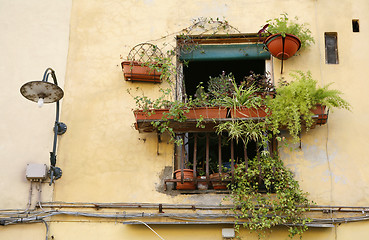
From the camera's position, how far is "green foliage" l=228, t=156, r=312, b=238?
701 centimetres

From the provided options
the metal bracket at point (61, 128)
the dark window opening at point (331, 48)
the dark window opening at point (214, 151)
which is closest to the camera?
the dark window opening at point (214, 151)

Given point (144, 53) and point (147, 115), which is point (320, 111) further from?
point (144, 53)

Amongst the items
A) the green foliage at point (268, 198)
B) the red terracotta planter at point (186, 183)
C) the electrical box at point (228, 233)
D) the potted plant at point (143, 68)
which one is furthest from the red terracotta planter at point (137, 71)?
the electrical box at point (228, 233)

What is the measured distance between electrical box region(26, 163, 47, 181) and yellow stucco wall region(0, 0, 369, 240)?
148 millimetres

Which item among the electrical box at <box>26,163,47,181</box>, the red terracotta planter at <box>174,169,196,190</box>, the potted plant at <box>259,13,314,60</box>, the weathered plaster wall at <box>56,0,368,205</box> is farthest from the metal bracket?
the potted plant at <box>259,13,314,60</box>

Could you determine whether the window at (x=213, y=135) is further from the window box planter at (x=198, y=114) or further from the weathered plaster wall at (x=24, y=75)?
the weathered plaster wall at (x=24, y=75)

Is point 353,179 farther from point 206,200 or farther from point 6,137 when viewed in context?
point 6,137

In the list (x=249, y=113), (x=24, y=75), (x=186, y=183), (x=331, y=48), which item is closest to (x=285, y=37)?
(x=331, y=48)

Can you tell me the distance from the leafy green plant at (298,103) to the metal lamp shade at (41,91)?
2.65 meters

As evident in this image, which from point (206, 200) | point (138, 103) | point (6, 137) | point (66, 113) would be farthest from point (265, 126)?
point (6, 137)

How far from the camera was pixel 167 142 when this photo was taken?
7805 millimetres

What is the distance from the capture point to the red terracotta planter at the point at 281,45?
790 cm

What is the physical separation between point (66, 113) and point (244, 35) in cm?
281

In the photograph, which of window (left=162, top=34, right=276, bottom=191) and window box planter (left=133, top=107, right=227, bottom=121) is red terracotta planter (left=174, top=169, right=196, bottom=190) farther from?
window box planter (left=133, top=107, right=227, bottom=121)
